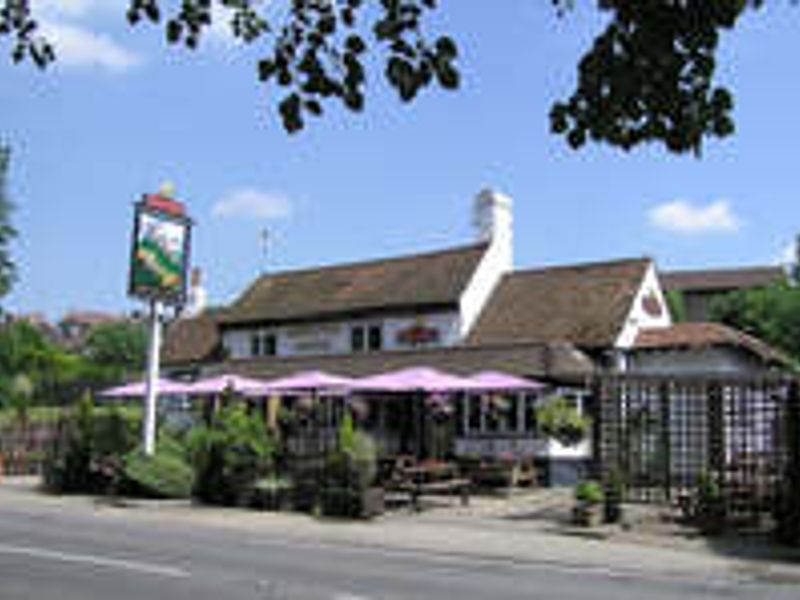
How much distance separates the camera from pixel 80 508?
19344mm

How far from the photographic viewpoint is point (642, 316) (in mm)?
28969

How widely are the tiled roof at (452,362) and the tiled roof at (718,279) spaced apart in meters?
46.7

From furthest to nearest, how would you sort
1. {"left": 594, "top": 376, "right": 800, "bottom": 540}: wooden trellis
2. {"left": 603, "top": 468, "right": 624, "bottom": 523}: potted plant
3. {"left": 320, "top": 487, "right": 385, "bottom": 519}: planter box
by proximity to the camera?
{"left": 320, "top": 487, "right": 385, "bottom": 519}: planter box → {"left": 603, "top": 468, "right": 624, "bottom": 523}: potted plant → {"left": 594, "top": 376, "right": 800, "bottom": 540}: wooden trellis

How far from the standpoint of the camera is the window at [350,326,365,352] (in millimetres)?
33000

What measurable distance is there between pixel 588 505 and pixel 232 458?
7.11 metres

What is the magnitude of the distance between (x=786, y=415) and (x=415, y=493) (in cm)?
707

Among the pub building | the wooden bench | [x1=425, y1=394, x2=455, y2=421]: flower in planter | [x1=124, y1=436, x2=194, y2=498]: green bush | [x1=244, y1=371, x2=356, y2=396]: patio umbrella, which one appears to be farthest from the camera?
the pub building

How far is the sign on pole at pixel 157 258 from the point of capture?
72.8 feet

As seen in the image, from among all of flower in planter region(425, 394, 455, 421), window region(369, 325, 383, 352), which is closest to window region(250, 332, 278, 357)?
window region(369, 325, 383, 352)

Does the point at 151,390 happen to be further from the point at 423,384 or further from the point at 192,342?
the point at 192,342

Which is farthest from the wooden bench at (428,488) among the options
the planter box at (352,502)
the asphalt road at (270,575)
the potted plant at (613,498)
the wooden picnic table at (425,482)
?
the asphalt road at (270,575)

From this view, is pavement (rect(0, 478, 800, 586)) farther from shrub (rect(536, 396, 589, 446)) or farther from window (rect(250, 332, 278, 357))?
window (rect(250, 332, 278, 357))

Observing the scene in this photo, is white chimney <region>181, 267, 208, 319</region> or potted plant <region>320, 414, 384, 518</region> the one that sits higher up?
white chimney <region>181, 267, 208, 319</region>

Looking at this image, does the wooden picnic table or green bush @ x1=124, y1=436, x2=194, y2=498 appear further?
green bush @ x1=124, y1=436, x2=194, y2=498
